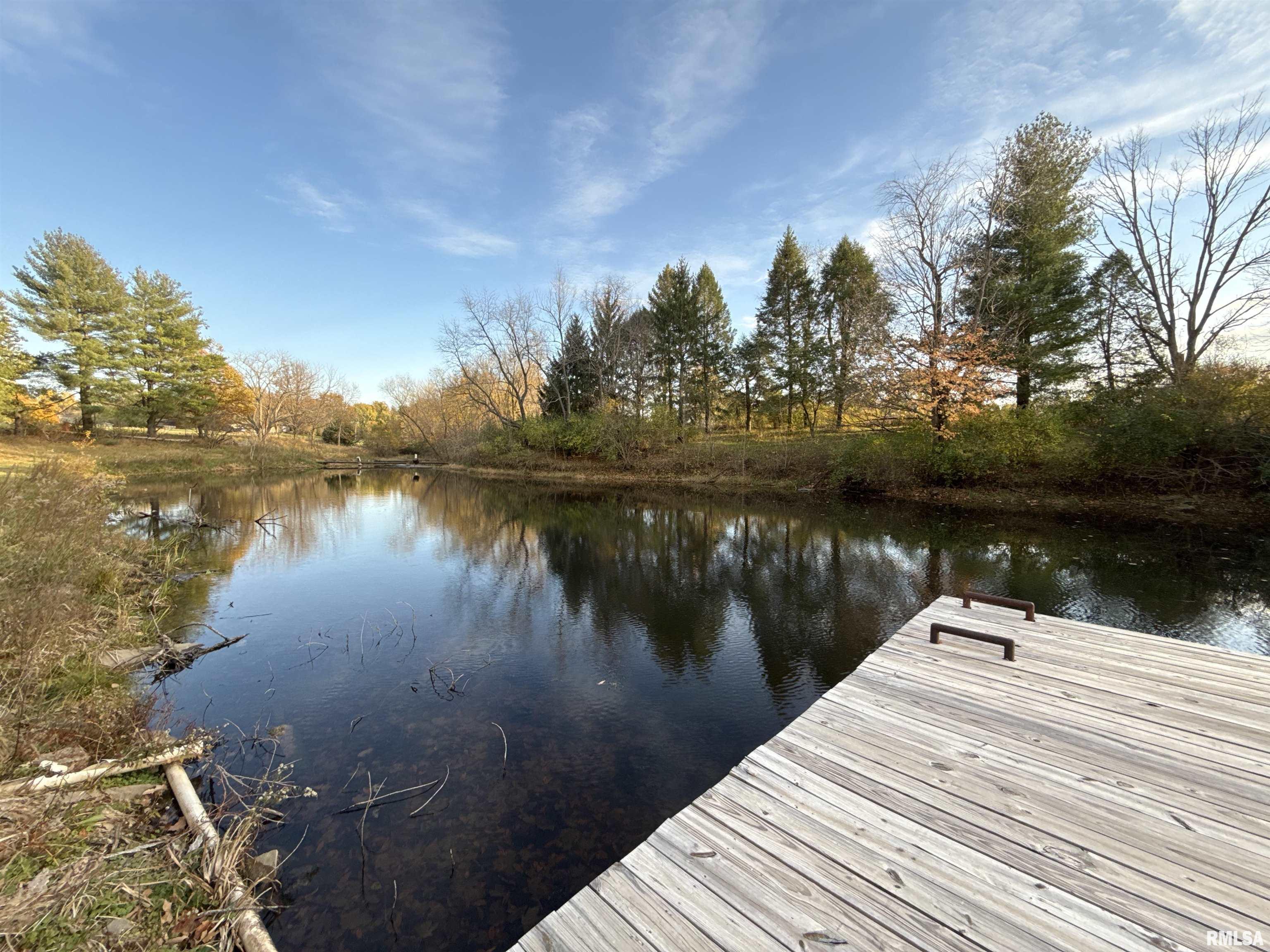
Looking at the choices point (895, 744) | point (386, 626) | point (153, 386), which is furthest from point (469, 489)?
point (895, 744)

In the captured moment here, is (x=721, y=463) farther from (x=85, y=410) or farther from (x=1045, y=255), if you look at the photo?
(x=85, y=410)

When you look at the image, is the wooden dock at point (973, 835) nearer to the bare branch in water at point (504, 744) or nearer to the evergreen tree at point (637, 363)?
the bare branch in water at point (504, 744)

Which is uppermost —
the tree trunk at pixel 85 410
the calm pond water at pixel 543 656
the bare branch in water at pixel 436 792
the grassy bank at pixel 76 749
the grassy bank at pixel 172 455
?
the tree trunk at pixel 85 410

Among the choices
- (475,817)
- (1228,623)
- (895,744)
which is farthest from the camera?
(1228,623)

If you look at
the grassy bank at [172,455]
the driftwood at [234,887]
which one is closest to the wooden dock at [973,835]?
the driftwood at [234,887]

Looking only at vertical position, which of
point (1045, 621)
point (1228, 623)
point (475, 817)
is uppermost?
point (1045, 621)

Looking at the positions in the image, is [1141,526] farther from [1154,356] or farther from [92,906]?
[92,906]

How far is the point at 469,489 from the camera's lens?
25.4 m

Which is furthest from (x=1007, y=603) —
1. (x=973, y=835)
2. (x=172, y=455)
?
(x=172, y=455)

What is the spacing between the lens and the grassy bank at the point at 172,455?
22.6 m

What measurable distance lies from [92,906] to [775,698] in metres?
4.92

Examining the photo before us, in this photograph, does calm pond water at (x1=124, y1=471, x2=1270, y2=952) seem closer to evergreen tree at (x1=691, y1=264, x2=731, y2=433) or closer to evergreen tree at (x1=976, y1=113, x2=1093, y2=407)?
evergreen tree at (x1=976, y1=113, x2=1093, y2=407)

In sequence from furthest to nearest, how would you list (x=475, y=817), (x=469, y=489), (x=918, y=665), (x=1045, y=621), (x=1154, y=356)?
1. (x=469, y=489)
2. (x=1154, y=356)
3. (x=1045, y=621)
4. (x=918, y=665)
5. (x=475, y=817)

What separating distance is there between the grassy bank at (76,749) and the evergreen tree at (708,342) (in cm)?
2644
